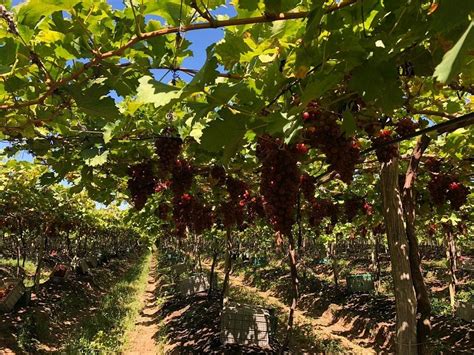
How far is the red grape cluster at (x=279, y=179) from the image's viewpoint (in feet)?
10.2

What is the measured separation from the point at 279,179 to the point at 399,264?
7.64 ft

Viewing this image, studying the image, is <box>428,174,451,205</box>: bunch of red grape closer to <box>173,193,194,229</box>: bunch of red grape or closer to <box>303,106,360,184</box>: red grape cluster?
<box>303,106,360,184</box>: red grape cluster

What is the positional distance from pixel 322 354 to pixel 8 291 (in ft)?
37.8

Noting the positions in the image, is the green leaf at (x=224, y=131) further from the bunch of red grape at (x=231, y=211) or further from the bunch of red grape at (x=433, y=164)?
the bunch of red grape at (x=231, y=211)

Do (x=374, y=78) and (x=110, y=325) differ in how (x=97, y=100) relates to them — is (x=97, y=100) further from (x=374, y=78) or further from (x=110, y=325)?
(x=110, y=325)

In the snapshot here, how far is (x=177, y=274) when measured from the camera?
83.6 ft

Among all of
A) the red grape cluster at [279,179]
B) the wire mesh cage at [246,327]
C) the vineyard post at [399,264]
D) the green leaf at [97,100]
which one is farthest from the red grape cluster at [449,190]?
the wire mesh cage at [246,327]

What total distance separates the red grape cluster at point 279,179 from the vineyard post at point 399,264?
1.67m

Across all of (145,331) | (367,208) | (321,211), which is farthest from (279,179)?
(145,331)

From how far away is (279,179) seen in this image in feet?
10.2

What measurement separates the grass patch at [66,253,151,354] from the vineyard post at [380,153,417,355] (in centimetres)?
964

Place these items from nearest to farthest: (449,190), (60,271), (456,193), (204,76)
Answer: (204,76) < (456,193) < (449,190) < (60,271)

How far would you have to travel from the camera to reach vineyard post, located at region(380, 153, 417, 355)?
14.3ft

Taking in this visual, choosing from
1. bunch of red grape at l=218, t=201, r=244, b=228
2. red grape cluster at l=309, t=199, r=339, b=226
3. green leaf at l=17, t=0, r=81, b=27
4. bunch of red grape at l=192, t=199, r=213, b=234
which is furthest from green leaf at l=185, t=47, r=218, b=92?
red grape cluster at l=309, t=199, r=339, b=226
